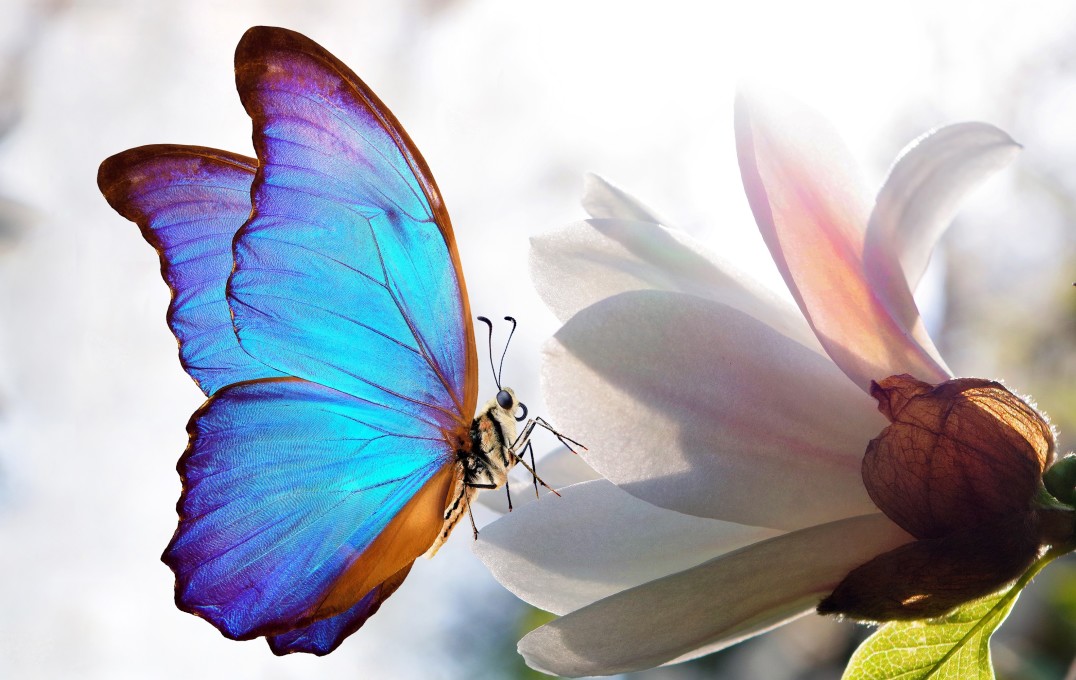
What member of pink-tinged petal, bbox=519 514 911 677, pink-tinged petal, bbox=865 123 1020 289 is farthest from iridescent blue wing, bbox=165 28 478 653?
pink-tinged petal, bbox=865 123 1020 289

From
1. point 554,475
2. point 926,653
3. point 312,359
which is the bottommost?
point 926,653

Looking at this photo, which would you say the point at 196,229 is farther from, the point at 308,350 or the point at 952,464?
the point at 952,464

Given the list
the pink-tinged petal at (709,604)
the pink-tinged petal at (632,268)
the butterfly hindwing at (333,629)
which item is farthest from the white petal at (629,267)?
the butterfly hindwing at (333,629)

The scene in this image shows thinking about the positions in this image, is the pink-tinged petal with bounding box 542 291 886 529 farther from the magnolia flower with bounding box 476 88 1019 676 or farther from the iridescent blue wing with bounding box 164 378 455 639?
the iridescent blue wing with bounding box 164 378 455 639

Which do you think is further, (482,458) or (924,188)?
(482,458)

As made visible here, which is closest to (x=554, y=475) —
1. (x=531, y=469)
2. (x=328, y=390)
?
(x=531, y=469)

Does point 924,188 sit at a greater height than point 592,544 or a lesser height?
greater
